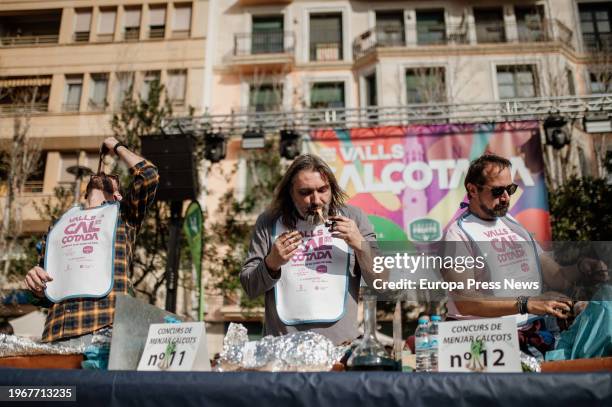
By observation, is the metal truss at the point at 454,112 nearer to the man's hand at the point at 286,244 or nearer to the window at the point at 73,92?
the man's hand at the point at 286,244

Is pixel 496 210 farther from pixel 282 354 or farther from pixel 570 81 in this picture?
pixel 570 81

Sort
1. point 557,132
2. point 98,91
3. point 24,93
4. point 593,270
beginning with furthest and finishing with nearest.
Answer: point 98,91 < point 24,93 < point 557,132 < point 593,270

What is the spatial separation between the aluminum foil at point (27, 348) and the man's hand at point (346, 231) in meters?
0.91

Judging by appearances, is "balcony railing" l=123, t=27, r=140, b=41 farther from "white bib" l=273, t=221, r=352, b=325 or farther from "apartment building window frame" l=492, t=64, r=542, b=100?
"white bib" l=273, t=221, r=352, b=325

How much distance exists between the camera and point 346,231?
1856 millimetres

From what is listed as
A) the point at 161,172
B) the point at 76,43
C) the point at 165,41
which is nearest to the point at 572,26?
the point at 165,41

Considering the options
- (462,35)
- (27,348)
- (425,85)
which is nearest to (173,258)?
(27,348)

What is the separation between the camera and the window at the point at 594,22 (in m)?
14.6

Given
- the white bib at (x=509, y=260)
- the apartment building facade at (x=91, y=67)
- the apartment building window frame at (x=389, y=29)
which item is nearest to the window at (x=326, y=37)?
the apartment building window frame at (x=389, y=29)

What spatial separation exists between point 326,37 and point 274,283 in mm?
15130

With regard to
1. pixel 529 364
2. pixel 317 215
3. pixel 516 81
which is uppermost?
pixel 516 81

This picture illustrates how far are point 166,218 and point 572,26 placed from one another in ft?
40.7

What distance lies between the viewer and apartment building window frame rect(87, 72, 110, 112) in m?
14.9

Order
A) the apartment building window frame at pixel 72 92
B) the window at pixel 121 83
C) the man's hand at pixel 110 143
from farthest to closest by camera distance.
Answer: the apartment building window frame at pixel 72 92 < the window at pixel 121 83 < the man's hand at pixel 110 143
